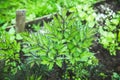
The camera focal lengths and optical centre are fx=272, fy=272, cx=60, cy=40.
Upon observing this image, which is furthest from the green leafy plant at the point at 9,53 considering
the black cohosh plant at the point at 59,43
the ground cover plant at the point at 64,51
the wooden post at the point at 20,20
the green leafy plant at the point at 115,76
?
the green leafy plant at the point at 115,76

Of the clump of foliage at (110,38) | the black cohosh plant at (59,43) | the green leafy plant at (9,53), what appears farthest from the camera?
the clump of foliage at (110,38)

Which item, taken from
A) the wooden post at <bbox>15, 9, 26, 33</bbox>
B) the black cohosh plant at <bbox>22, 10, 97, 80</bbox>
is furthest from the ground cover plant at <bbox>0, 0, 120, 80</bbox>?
the wooden post at <bbox>15, 9, 26, 33</bbox>

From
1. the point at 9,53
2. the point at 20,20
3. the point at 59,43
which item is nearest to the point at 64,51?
the point at 59,43

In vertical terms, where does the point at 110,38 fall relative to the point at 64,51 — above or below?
below

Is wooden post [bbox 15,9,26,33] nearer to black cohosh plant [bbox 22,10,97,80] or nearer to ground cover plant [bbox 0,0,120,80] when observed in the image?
ground cover plant [bbox 0,0,120,80]

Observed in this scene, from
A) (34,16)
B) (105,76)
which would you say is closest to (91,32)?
(105,76)

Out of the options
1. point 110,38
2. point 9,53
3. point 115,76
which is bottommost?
point 115,76

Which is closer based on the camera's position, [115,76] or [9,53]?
[9,53]

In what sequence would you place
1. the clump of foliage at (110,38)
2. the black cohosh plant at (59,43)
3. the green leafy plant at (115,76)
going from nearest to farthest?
the black cohosh plant at (59,43)
the green leafy plant at (115,76)
the clump of foliage at (110,38)

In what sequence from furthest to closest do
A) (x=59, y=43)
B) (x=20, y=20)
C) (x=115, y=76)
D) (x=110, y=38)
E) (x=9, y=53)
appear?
(x=20, y=20)
(x=110, y=38)
(x=115, y=76)
(x=9, y=53)
(x=59, y=43)

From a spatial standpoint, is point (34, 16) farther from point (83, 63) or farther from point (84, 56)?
point (84, 56)

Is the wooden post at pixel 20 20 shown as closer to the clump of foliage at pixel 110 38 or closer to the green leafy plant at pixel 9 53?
the green leafy plant at pixel 9 53

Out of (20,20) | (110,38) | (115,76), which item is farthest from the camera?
(20,20)

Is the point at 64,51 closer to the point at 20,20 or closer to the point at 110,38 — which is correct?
the point at 110,38
